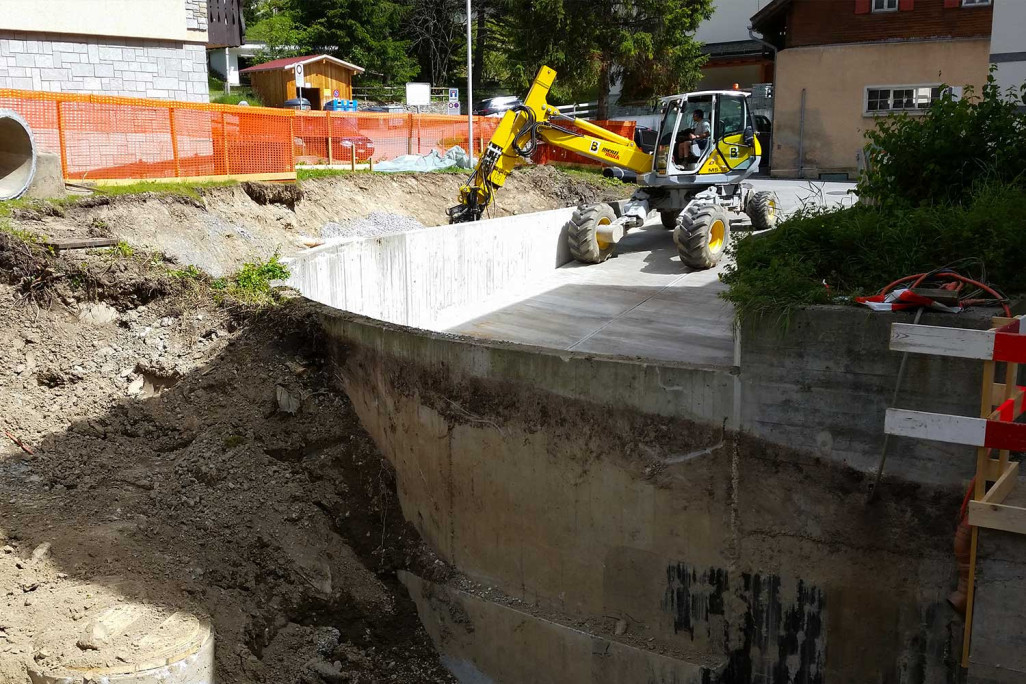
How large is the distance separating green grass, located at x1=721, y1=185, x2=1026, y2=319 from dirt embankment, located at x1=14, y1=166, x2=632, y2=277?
7204 millimetres

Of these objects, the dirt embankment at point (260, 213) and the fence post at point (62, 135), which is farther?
the fence post at point (62, 135)

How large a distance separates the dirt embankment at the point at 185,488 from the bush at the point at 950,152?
6.02m

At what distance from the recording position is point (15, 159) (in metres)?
11.7

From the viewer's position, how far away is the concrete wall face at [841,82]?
88.7ft

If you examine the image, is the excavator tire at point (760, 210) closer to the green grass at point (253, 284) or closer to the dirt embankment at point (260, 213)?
the dirt embankment at point (260, 213)

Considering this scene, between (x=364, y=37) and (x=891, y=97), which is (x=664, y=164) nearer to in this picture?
(x=891, y=97)

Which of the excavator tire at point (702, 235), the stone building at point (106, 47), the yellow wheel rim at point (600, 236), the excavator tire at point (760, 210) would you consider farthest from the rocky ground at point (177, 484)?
the excavator tire at point (760, 210)

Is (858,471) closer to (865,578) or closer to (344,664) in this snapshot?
(865,578)

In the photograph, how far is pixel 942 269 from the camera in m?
6.70

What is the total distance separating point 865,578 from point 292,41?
132 feet

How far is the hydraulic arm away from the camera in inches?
663

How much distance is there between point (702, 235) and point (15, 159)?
1086 centimetres

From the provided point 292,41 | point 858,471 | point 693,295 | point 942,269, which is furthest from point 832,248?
point 292,41

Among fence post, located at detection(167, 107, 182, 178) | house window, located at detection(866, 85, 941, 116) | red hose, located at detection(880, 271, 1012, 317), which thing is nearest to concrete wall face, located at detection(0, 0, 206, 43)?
fence post, located at detection(167, 107, 182, 178)
